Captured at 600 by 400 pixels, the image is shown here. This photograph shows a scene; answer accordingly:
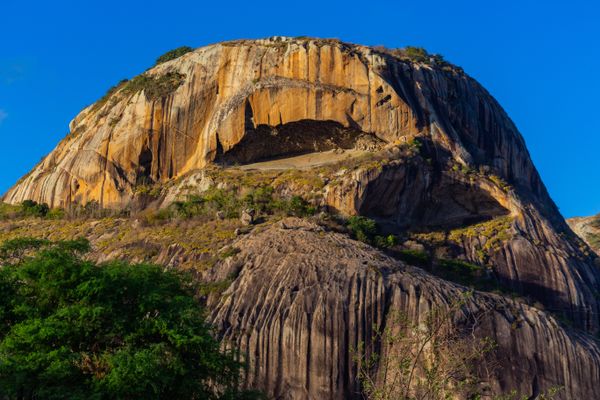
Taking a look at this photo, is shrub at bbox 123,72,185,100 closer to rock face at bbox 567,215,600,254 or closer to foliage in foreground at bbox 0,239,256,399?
foliage in foreground at bbox 0,239,256,399

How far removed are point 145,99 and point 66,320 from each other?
37041 mm

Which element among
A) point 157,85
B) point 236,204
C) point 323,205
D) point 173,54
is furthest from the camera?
point 173,54

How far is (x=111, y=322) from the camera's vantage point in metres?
23.1

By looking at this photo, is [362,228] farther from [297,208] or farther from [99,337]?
[99,337]

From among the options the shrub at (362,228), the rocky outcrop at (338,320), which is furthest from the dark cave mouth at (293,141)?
the rocky outcrop at (338,320)

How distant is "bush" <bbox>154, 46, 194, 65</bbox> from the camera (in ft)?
217

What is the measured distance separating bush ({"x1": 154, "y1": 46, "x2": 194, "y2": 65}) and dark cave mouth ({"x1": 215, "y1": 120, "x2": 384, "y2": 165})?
1458 centimetres

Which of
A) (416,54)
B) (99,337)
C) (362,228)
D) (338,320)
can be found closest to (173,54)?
(416,54)

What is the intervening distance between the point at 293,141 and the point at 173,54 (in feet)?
55.5

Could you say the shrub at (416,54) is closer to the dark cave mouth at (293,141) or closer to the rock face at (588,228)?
the dark cave mouth at (293,141)

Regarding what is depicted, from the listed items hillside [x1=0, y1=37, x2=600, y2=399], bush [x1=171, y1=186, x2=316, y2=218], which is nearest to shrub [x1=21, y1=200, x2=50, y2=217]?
hillside [x1=0, y1=37, x2=600, y2=399]

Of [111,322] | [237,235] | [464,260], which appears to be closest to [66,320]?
[111,322]

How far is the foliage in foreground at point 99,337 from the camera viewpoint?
2094cm

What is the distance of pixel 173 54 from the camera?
2635 inches
